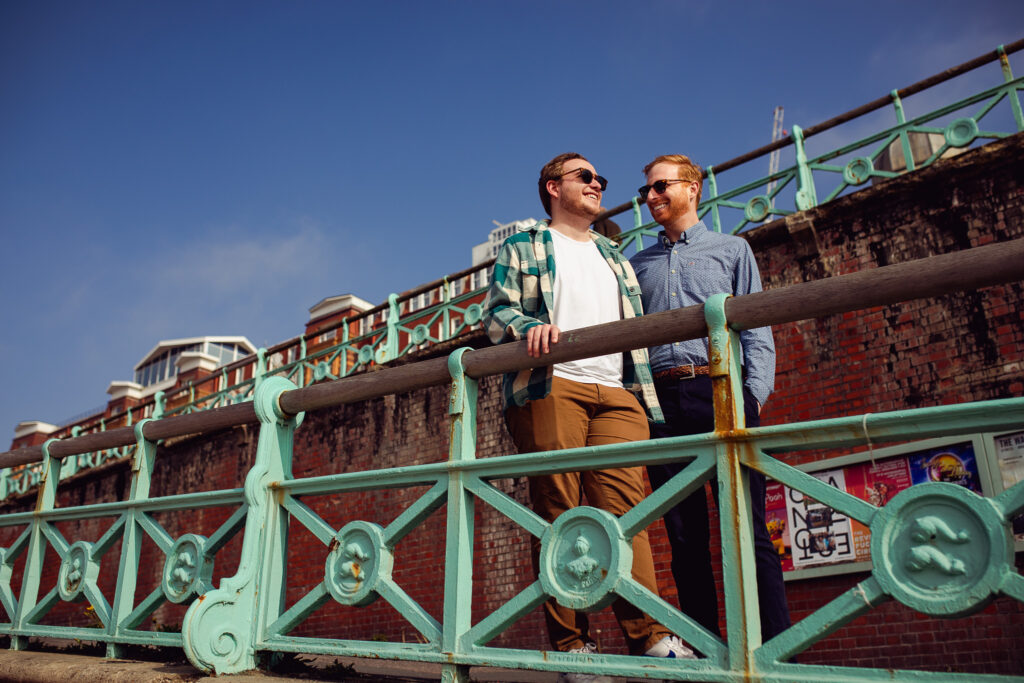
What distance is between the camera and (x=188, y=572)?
9.93ft

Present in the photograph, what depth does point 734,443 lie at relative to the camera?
1.98 meters

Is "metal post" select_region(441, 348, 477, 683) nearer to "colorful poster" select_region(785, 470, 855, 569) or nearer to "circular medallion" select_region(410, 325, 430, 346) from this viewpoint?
"colorful poster" select_region(785, 470, 855, 569)

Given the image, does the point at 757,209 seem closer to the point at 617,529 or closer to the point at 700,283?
the point at 700,283

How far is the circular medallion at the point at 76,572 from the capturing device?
346cm

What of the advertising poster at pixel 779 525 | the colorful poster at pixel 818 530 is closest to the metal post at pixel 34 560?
the advertising poster at pixel 779 525

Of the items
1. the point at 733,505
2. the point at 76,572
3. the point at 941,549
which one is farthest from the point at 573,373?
the point at 76,572

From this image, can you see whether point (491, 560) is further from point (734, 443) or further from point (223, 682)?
point (734, 443)

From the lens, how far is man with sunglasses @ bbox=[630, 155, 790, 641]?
7.93ft

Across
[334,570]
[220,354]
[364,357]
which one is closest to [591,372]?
[334,570]

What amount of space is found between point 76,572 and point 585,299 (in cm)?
268

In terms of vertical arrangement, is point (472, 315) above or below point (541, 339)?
above

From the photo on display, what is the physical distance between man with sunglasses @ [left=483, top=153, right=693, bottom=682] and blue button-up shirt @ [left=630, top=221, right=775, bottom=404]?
98 mm

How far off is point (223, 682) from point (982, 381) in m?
5.72

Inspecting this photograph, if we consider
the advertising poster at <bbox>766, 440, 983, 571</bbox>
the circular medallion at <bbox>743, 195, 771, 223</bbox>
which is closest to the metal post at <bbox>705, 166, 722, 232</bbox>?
the circular medallion at <bbox>743, 195, 771, 223</bbox>
